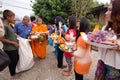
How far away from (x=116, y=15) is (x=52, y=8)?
12161 millimetres

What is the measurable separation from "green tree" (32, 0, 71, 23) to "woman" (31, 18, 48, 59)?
7639 mm

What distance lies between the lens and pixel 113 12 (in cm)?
176

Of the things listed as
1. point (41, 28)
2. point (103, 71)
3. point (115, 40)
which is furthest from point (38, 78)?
point (115, 40)

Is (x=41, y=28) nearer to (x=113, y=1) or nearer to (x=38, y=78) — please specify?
(x=38, y=78)

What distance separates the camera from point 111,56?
187cm

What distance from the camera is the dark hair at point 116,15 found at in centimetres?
172

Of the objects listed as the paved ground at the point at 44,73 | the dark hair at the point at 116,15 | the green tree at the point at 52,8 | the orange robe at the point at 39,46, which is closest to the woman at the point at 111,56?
the dark hair at the point at 116,15

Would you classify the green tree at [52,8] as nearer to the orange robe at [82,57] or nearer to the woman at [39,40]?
the woman at [39,40]

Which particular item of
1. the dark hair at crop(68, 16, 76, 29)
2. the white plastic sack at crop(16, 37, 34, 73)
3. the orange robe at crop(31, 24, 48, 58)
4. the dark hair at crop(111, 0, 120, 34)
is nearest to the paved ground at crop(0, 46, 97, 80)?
the white plastic sack at crop(16, 37, 34, 73)

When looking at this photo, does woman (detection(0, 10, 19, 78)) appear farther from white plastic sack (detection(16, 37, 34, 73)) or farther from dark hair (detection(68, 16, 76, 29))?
dark hair (detection(68, 16, 76, 29))

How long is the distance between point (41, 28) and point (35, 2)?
9718 mm

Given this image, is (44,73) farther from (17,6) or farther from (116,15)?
(17,6)

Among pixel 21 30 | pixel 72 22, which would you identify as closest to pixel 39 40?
pixel 21 30

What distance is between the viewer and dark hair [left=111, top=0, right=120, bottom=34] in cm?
172
